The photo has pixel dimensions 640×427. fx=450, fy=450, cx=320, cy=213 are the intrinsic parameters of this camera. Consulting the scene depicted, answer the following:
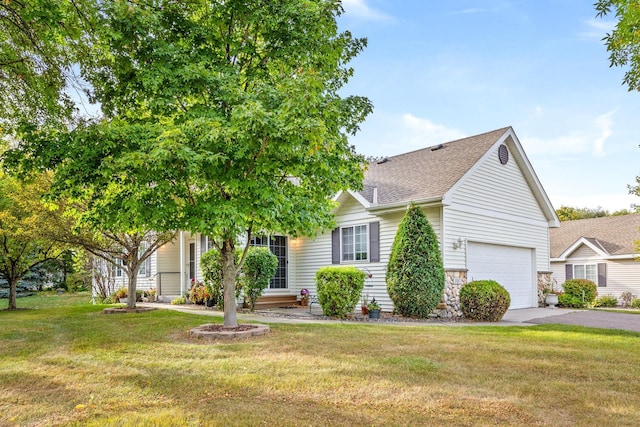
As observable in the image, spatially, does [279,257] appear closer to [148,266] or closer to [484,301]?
[148,266]

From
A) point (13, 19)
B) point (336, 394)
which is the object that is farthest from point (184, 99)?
point (336, 394)

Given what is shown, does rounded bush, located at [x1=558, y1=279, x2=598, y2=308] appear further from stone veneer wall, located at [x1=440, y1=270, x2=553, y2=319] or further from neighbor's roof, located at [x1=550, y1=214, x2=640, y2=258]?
stone veneer wall, located at [x1=440, y1=270, x2=553, y2=319]

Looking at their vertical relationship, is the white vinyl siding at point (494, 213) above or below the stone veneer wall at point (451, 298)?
above

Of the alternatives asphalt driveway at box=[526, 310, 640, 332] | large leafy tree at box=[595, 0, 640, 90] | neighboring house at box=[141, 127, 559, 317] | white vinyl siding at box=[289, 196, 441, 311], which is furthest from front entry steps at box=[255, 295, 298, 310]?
large leafy tree at box=[595, 0, 640, 90]

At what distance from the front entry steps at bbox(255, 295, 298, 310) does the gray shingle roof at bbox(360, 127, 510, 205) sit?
4762 mm

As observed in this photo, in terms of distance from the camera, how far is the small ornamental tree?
11.8 m

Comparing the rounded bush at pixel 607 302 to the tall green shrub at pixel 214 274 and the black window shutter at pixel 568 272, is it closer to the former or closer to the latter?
the black window shutter at pixel 568 272

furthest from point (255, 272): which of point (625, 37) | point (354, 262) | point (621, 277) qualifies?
point (621, 277)

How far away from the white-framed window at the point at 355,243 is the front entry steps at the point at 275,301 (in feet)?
8.79

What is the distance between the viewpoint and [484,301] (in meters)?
11.7

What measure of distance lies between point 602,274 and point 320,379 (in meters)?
23.1

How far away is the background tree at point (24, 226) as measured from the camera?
1246 centimetres

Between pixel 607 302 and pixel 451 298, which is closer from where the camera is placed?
pixel 451 298

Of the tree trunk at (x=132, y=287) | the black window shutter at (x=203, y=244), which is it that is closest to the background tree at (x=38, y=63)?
the tree trunk at (x=132, y=287)
